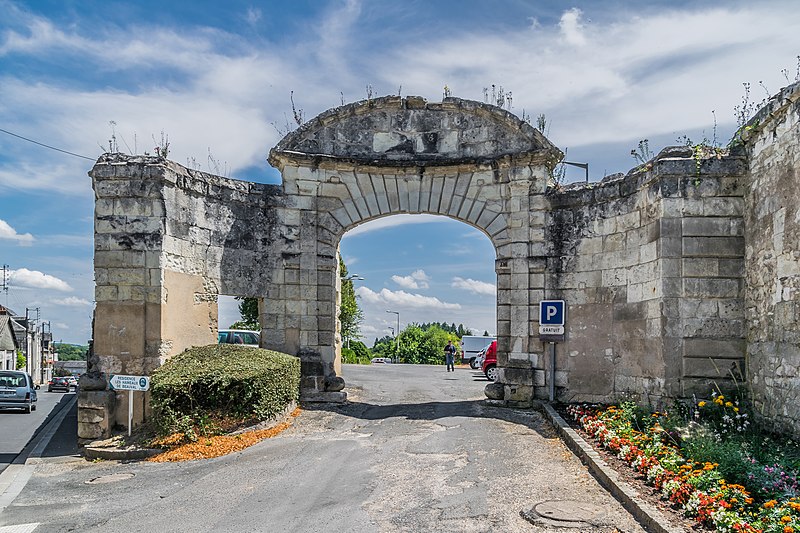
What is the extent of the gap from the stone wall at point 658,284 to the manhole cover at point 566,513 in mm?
3999

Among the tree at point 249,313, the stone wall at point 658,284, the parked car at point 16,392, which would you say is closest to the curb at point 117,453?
the stone wall at point 658,284

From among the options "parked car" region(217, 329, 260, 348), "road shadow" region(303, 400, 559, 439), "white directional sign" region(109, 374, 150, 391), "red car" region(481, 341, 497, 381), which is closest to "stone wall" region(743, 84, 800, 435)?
"road shadow" region(303, 400, 559, 439)

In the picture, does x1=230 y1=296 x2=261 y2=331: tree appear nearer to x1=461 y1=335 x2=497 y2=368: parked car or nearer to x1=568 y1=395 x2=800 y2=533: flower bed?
x1=461 y1=335 x2=497 y2=368: parked car

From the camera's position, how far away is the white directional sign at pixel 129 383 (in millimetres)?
10109

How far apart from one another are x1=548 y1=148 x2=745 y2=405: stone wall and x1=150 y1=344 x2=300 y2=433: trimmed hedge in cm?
522

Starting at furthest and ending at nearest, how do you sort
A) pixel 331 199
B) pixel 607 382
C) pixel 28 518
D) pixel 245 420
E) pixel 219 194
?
1. pixel 331 199
2. pixel 219 194
3. pixel 607 382
4. pixel 245 420
5. pixel 28 518

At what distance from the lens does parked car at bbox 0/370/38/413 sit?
21.9 meters

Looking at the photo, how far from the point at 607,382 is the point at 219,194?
7.57 metres

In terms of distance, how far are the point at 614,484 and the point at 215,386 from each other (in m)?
5.85

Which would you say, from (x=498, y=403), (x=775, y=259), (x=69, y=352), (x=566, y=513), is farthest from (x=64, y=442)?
(x=69, y=352)

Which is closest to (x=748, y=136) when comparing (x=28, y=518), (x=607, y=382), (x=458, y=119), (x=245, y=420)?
(x=607, y=382)

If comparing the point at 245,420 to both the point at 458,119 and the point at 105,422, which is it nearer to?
the point at 105,422

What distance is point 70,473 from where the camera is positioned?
916 centimetres

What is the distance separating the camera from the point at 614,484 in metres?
7.04
